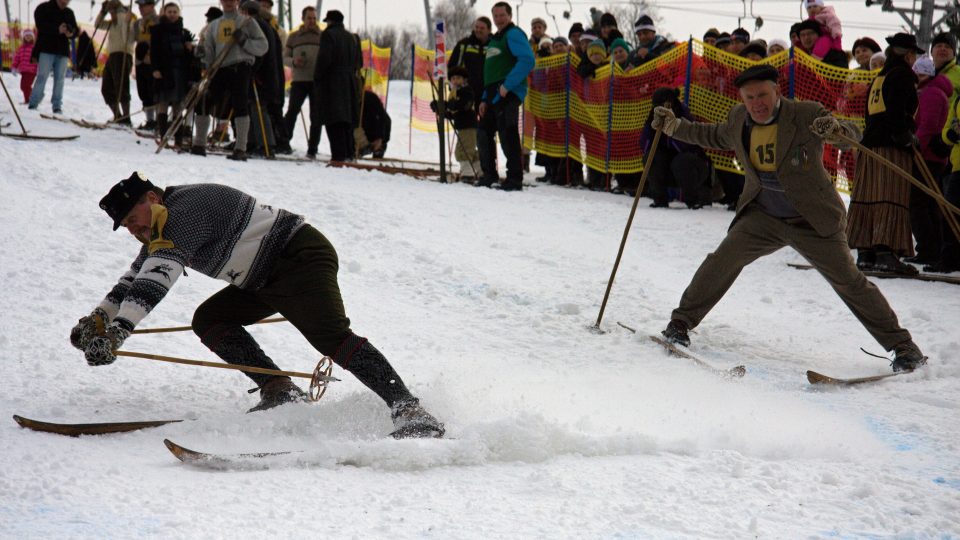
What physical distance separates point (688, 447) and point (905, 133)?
413 centimetres

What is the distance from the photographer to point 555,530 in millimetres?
2736

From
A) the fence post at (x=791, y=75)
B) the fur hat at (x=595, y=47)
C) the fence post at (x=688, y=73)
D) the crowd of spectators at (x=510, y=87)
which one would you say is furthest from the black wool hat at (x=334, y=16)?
the fence post at (x=791, y=75)

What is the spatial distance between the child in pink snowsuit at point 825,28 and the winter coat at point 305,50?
19.0ft

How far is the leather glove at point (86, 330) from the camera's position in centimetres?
342

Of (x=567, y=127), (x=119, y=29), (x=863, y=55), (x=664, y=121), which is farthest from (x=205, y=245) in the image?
(x=119, y=29)

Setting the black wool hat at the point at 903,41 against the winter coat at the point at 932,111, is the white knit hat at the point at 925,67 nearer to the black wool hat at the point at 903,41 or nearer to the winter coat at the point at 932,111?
the winter coat at the point at 932,111

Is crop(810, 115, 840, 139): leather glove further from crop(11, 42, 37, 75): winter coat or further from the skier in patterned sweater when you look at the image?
crop(11, 42, 37, 75): winter coat

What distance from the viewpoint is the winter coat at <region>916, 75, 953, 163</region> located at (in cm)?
Answer: 716

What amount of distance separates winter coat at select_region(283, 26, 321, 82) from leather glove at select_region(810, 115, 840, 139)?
26.0ft

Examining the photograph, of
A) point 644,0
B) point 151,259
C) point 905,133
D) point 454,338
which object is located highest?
point 644,0

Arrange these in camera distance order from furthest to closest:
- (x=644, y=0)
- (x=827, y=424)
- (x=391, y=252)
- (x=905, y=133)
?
(x=644, y=0)
(x=391, y=252)
(x=905, y=133)
(x=827, y=424)

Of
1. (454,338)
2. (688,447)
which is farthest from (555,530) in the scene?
(454,338)

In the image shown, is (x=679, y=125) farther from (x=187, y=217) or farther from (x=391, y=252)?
(x=187, y=217)

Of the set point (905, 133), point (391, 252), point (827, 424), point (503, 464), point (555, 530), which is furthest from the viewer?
point (391, 252)
